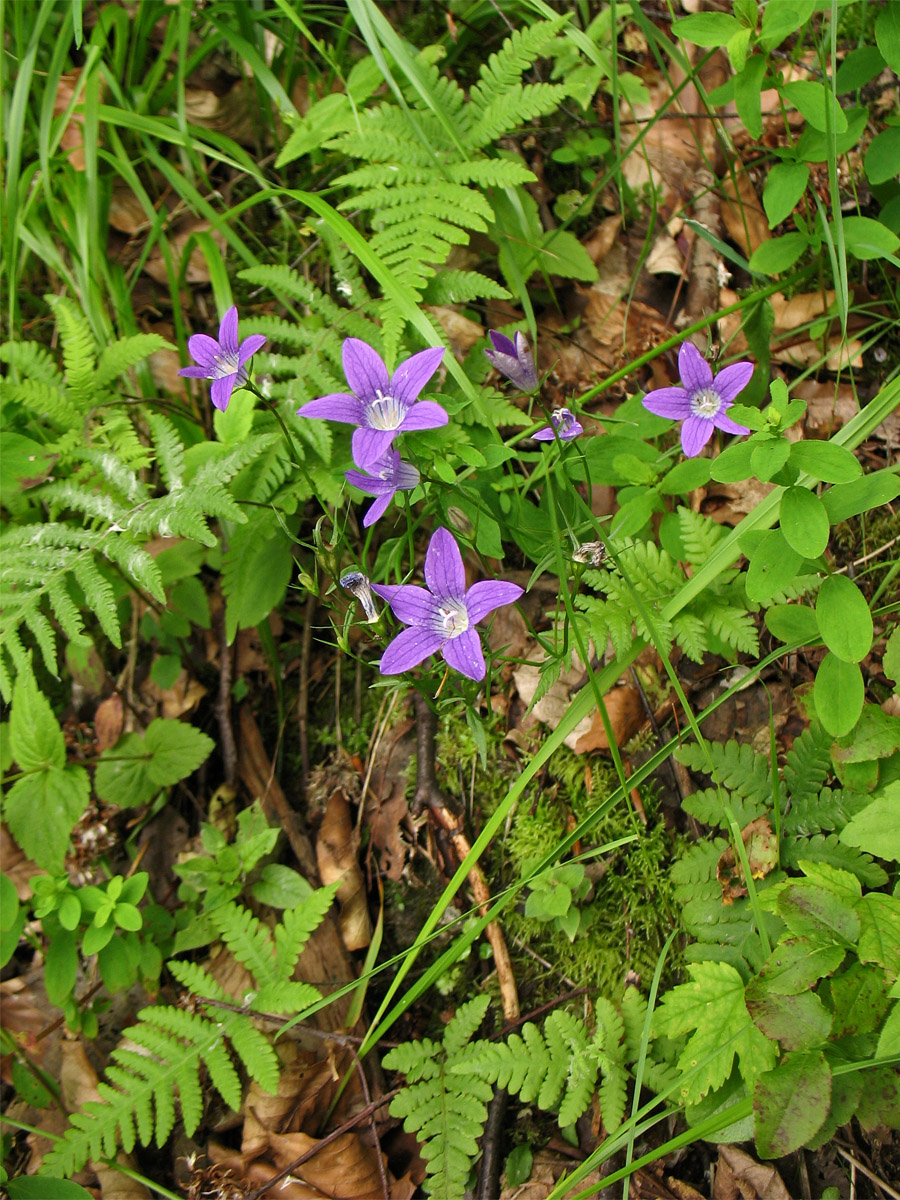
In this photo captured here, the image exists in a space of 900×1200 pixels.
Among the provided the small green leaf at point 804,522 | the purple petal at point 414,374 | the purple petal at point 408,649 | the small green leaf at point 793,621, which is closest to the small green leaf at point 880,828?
the small green leaf at point 793,621

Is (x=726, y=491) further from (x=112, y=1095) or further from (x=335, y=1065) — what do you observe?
(x=112, y=1095)

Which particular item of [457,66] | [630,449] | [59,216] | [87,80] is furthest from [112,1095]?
[457,66]

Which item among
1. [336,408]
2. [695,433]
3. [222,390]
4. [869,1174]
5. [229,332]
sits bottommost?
[869,1174]

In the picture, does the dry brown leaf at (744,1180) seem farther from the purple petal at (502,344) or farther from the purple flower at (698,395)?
the purple petal at (502,344)

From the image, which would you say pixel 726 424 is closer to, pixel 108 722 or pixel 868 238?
pixel 868 238

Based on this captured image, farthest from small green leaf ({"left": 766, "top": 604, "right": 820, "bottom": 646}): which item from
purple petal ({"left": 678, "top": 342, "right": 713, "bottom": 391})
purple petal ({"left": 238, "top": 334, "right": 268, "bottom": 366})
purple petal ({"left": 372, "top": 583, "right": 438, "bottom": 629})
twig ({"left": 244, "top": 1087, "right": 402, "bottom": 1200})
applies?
twig ({"left": 244, "top": 1087, "right": 402, "bottom": 1200})

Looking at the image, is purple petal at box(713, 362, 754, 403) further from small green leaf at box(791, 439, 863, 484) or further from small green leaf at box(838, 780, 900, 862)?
small green leaf at box(838, 780, 900, 862)

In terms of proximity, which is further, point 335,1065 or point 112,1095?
point 335,1065

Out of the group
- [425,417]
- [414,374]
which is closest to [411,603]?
[425,417]
